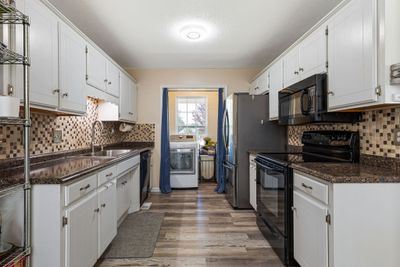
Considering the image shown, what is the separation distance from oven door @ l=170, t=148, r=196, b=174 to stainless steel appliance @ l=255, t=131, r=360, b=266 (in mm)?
2277

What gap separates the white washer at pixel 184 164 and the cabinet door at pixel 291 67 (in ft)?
8.22

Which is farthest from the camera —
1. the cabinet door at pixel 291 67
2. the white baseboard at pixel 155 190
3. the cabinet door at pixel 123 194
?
the white baseboard at pixel 155 190

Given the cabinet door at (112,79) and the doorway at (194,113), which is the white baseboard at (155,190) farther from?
the cabinet door at (112,79)

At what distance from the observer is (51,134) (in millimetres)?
2328

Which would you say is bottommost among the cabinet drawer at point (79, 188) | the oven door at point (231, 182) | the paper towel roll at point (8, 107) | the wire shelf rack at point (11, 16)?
the oven door at point (231, 182)

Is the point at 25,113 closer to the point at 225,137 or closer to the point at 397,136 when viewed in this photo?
the point at 397,136

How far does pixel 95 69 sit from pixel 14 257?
192 centimetres

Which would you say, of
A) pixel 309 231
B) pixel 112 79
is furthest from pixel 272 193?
pixel 112 79

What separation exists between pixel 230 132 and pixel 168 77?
1700 mm

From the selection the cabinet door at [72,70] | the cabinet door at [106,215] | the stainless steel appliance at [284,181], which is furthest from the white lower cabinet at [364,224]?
the cabinet door at [72,70]

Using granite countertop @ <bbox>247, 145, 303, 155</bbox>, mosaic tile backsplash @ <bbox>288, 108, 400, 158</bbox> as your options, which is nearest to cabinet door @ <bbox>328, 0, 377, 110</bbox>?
mosaic tile backsplash @ <bbox>288, 108, 400, 158</bbox>

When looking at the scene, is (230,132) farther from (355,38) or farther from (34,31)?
(34,31)

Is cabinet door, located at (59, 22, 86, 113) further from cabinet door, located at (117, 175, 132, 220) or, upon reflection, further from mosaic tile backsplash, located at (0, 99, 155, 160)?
cabinet door, located at (117, 175, 132, 220)

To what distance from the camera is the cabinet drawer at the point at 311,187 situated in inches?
58.6
